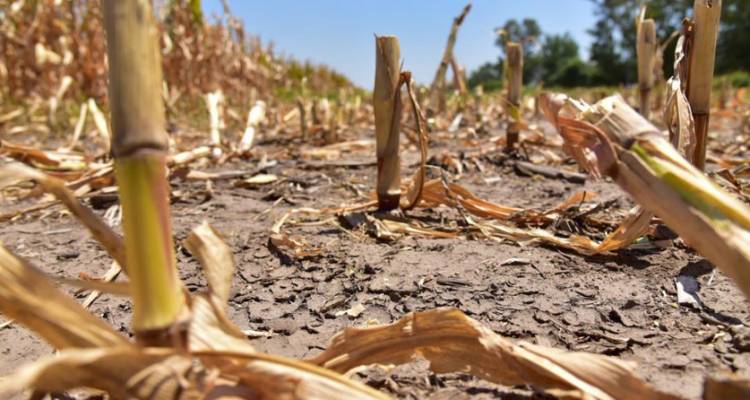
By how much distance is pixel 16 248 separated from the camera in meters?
1.57

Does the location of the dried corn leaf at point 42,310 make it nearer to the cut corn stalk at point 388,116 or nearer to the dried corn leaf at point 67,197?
the dried corn leaf at point 67,197

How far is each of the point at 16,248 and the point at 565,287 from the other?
1.43m

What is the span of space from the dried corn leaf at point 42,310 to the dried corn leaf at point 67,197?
8cm

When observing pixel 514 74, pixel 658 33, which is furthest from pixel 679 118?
pixel 658 33

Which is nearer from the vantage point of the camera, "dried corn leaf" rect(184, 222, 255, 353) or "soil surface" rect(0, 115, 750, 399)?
"dried corn leaf" rect(184, 222, 255, 353)

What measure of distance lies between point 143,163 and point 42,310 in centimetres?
21

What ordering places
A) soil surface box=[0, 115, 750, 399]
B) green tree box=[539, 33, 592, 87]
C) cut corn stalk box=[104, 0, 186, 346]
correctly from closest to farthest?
cut corn stalk box=[104, 0, 186, 346] < soil surface box=[0, 115, 750, 399] < green tree box=[539, 33, 592, 87]

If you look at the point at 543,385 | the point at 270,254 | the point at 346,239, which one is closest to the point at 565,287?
the point at 543,385

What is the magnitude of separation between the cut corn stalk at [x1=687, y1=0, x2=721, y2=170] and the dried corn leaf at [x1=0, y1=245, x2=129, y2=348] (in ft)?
3.95

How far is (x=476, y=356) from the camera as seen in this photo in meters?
0.71

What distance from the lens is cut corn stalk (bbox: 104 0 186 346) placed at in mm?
509

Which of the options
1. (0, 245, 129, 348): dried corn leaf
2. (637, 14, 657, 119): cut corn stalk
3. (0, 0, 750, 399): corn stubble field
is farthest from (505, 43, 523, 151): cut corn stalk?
(0, 245, 129, 348): dried corn leaf

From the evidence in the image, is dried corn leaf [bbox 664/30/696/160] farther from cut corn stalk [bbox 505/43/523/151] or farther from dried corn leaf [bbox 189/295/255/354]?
cut corn stalk [bbox 505/43/523/151]

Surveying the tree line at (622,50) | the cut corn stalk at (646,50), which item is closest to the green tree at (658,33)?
the tree line at (622,50)
